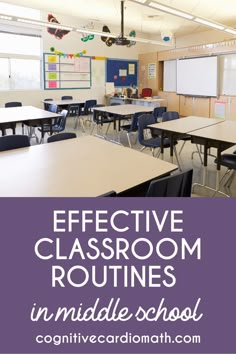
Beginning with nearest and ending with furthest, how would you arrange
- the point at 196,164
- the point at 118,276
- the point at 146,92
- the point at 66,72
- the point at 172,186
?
the point at 118,276
the point at 172,186
the point at 196,164
the point at 66,72
the point at 146,92

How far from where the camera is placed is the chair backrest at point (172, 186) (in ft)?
6.25

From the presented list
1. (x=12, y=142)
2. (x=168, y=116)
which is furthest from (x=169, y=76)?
(x=12, y=142)

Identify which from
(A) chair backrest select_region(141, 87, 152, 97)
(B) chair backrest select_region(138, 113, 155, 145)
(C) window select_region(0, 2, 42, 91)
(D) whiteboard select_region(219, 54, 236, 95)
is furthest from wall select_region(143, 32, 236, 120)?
(B) chair backrest select_region(138, 113, 155, 145)

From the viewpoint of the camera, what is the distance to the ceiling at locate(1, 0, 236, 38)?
7.28 m

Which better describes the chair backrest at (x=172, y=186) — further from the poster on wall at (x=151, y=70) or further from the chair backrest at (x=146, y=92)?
the poster on wall at (x=151, y=70)

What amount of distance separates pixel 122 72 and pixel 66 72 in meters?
2.50

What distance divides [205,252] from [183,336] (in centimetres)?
36

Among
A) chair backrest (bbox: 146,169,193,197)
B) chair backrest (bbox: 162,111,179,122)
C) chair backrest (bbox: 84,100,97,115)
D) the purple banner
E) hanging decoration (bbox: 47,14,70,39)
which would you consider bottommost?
the purple banner

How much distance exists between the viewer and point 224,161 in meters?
3.69

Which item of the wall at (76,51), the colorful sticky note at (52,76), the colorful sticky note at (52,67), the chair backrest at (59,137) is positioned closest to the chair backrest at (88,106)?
the wall at (76,51)

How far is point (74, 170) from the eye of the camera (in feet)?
7.84

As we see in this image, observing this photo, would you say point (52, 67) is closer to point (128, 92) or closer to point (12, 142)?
point (128, 92)

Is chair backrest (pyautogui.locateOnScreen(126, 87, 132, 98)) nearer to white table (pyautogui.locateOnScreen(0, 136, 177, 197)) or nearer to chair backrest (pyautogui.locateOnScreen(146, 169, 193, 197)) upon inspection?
white table (pyautogui.locateOnScreen(0, 136, 177, 197))

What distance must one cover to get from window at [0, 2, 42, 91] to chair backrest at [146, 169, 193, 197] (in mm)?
8145
